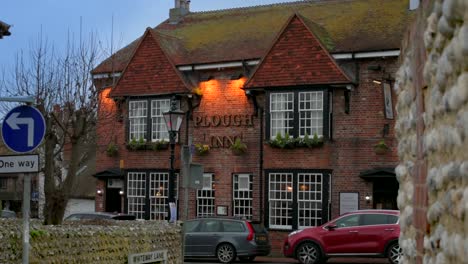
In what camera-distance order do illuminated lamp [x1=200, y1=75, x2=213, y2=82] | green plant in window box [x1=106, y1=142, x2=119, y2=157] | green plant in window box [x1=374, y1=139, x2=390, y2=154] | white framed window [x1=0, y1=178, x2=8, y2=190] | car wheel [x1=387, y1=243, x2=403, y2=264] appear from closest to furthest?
car wheel [x1=387, y1=243, x2=403, y2=264] < green plant in window box [x1=374, y1=139, x2=390, y2=154] < illuminated lamp [x1=200, y1=75, x2=213, y2=82] < green plant in window box [x1=106, y1=142, x2=119, y2=157] < white framed window [x1=0, y1=178, x2=8, y2=190]

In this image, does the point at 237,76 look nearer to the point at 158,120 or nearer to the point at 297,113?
the point at 297,113

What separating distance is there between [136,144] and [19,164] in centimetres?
2246

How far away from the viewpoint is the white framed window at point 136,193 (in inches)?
1273

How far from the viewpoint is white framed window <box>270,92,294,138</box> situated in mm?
29112

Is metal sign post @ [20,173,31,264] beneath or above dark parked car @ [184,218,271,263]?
above

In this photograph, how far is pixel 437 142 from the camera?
13.4 ft

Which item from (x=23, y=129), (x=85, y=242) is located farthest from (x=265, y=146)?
(x=23, y=129)

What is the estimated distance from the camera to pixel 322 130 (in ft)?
93.5

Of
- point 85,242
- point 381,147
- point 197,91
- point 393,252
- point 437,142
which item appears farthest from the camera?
point 197,91

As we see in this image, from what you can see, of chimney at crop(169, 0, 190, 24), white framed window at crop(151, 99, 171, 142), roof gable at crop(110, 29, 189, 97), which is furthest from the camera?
chimney at crop(169, 0, 190, 24)

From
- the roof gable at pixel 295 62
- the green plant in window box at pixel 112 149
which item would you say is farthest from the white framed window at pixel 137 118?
the roof gable at pixel 295 62

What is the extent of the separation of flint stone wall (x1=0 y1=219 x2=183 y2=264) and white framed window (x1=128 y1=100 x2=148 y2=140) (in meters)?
16.5

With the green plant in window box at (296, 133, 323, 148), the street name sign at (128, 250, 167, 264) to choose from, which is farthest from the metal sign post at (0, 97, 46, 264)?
the green plant in window box at (296, 133, 323, 148)

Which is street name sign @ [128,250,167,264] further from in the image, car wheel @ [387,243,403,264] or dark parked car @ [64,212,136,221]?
dark parked car @ [64,212,136,221]
